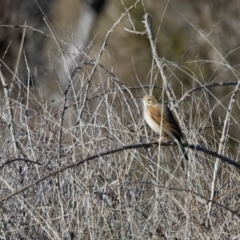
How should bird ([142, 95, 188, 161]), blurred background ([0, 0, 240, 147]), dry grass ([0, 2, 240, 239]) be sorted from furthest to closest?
blurred background ([0, 0, 240, 147])
bird ([142, 95, 188, 161])
dry grass ([0, 2, 240, 239])

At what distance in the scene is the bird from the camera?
5422 mm

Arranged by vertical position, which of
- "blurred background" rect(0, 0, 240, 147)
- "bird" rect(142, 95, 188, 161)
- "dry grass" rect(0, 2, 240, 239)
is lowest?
"dry grass" rect(0, 2, 240, 239)

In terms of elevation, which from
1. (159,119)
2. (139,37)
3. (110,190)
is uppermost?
(139,37)

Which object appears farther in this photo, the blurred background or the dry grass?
the blurred background

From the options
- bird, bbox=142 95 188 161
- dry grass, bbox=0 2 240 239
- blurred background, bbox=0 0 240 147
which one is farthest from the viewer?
blurred background, bbox=0 0 240 147

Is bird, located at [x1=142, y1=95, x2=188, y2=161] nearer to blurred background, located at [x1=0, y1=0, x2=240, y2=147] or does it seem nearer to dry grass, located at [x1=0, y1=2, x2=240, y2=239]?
dry grass, located at [x1=0, y1=2, x2=240, y2=239]

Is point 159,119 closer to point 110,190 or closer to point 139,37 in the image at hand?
point 110,190

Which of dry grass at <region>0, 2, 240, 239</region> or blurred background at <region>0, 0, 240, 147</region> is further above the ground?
blurred background at <region>0, 0, 240, 147</region>

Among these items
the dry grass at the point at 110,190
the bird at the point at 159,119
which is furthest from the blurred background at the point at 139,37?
the dry grass at the point at 110,190

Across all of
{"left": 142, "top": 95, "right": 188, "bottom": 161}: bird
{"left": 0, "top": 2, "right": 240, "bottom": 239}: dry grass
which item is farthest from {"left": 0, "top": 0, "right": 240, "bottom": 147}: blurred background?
{"left": 0, "top": 2, "right": 240, "bottom": 239}: dry grass

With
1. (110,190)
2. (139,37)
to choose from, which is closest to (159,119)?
(110,190)

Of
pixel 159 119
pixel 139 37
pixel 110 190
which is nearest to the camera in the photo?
pixel 110 190

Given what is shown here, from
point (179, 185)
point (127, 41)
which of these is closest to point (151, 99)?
point (179, 185)

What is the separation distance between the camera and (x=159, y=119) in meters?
5.76
